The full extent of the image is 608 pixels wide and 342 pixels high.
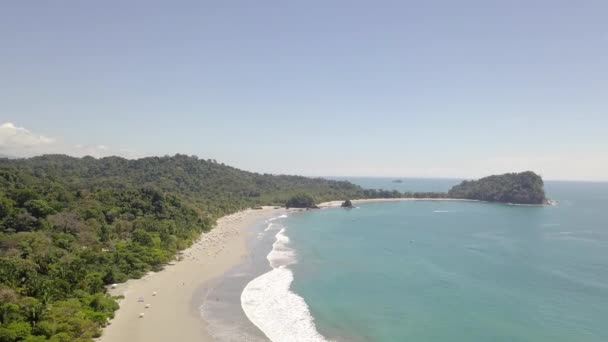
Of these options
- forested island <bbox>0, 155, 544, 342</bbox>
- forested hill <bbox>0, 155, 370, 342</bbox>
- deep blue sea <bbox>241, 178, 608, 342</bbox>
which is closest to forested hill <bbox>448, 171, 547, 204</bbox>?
deep blue sea <bbox>241, 178, 608, 342</bbox>

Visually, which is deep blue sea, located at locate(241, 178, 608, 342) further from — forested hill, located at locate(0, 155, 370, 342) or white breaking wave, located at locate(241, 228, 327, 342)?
forested hill, located at locate(0, 155, 370, 342)

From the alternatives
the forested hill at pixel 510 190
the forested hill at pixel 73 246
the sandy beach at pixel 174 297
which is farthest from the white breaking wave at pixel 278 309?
the forested hill at pixel 510 190

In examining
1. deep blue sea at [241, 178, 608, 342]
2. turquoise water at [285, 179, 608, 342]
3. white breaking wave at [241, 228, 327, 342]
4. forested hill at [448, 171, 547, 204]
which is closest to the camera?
white breaking wave at [241, 228, 327, 342]

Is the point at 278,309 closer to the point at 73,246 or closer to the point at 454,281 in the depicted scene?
the point at 454,281

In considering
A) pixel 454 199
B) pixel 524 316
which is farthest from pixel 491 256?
pixel 454 199

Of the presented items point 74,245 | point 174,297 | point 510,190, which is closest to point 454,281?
point 174,297

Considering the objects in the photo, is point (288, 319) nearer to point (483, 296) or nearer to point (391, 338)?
point (391, 338)
